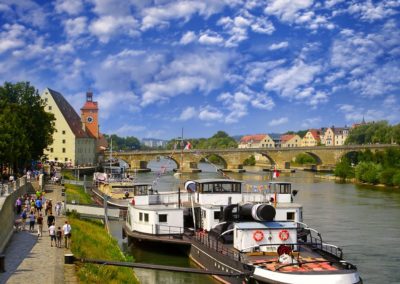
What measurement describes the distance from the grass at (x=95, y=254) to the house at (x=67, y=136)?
81.8 meters

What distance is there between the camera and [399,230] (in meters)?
48.3

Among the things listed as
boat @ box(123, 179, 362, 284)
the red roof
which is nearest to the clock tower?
the red roof

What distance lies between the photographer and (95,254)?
2881 centimetres

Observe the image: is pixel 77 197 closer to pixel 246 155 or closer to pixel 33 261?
pixel 33 261

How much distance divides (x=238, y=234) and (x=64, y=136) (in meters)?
97.1

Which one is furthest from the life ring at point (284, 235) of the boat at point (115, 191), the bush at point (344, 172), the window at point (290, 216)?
the bush at point (344, 172)

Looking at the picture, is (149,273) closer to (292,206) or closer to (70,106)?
(292,206)

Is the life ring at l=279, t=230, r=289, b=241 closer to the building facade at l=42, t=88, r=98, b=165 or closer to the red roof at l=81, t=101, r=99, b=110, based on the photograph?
the building facade at l=42, t=88, r=98, b=165

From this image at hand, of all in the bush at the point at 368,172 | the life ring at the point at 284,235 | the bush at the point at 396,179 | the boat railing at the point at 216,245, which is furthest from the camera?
the bush at the point at 368,172

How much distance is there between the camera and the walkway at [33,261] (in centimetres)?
2141

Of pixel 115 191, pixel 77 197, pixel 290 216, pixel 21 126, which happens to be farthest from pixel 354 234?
pixel 21 126

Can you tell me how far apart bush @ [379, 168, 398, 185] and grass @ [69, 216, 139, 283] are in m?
69.8

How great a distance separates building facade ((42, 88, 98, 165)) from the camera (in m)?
118

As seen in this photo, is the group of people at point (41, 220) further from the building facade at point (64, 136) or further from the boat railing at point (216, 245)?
the building facade at point (64, 136)
